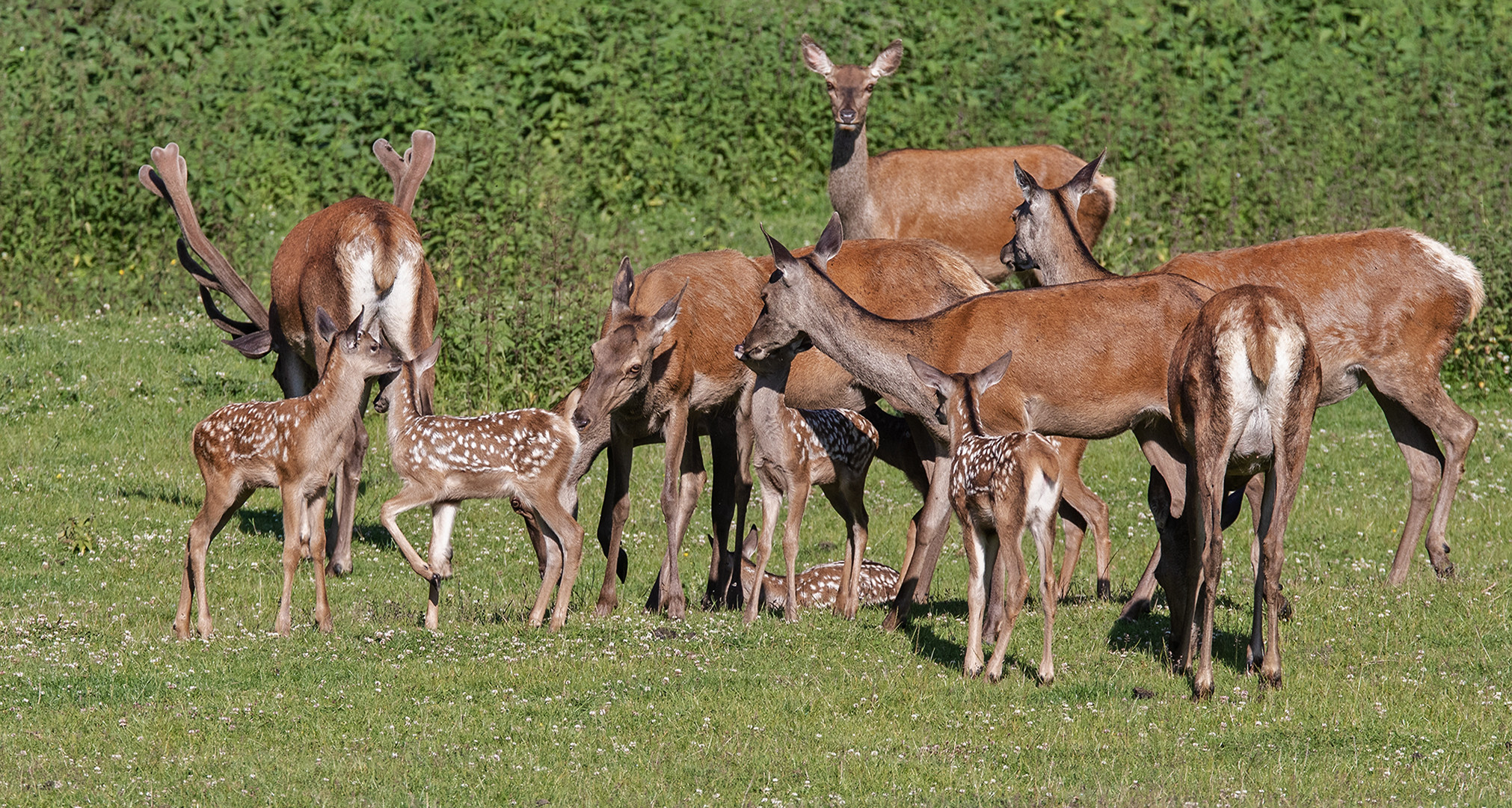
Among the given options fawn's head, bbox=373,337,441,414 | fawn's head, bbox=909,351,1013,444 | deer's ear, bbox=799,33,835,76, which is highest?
deer's ear, bbox=799,33,835,76

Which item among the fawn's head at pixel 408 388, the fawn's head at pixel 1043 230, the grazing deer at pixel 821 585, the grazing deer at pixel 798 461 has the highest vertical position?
the fawn's head at pixel 1043 230

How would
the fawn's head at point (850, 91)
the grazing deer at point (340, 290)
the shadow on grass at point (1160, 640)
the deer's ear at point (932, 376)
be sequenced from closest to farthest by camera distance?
the deer's ear at point (932, 376), the shadow on grass at point (1160, 640), the grazing deer at point (340, 290), the fawn's head at point (850, 91)

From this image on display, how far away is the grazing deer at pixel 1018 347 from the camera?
8.64 m

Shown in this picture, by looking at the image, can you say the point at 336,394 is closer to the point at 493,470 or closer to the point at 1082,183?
the point at 493,470

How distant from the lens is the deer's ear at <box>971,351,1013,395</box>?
8.16 metres

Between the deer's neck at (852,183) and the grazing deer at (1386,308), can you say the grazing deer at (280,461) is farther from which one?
the deer's neck at (852,183)

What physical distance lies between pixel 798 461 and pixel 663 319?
111 centimetres

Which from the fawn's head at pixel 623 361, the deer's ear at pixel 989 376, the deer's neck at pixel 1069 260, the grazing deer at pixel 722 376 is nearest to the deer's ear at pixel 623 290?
the grazing deer at pixel 722 376

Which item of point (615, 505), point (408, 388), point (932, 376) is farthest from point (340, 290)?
point (932, 376)

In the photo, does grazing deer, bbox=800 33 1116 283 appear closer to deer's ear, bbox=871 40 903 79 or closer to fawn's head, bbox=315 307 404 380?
deer's ear, bbox=871 40 903 79

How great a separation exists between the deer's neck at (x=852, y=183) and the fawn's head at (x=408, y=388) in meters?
6.49

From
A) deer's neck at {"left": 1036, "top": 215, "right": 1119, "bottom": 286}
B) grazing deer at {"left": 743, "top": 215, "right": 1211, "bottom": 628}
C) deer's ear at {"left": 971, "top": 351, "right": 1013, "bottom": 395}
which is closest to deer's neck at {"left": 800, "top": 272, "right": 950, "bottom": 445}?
grazing deer at {"left": 743, "top": 215, "right": 1211, "bottom": 628}

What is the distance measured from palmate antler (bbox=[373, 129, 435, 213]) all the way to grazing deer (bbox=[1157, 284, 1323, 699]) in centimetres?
658

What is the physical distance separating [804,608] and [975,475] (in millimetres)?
2582
